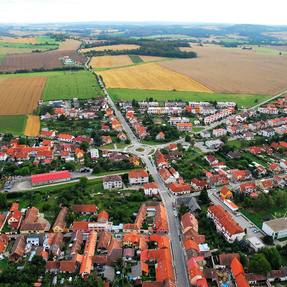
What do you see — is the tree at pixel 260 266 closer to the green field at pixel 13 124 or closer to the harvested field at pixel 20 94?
the green field at pixel 13 124

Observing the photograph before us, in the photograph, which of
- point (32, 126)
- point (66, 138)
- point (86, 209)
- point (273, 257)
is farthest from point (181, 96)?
point (273, 257)

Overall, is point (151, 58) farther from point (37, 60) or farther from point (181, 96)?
point (181, 96)

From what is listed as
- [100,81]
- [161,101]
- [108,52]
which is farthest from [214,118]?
[108,52]

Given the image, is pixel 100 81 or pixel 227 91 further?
pixel 100 81

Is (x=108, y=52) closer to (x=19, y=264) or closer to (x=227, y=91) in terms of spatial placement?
(x=227, y=91)

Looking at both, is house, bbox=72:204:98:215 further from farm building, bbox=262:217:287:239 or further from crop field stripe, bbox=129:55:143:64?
crop field stripe, bbox=129:55:143:64

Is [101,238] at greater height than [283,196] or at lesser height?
lesser

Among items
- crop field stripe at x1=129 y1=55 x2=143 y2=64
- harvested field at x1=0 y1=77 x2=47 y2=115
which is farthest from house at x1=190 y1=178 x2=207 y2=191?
crop field stripe at x1=129 y1=55 x2=143 y2=64
